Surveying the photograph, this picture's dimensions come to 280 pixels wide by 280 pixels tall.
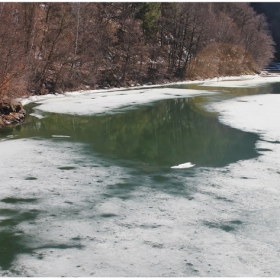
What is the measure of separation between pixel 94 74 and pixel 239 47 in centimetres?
3791

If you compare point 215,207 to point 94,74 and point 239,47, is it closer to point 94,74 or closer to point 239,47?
point 94,74

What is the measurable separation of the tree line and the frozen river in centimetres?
880

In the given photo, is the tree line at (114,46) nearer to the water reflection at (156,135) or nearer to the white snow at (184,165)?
the water reflection at (156,135)

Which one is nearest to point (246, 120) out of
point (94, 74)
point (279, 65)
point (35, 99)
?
point (35, 99)

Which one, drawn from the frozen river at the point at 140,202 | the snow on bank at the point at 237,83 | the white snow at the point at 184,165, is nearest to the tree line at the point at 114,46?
the snow on bank at the point at 237,83

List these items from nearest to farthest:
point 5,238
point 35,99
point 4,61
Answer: point 5,238
point 4,61
point 35,99

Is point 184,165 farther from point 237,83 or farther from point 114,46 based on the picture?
point 237,83

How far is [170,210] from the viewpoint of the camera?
7.60m

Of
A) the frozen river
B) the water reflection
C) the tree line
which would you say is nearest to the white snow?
the frozen river

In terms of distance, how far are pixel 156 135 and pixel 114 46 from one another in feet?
98.8

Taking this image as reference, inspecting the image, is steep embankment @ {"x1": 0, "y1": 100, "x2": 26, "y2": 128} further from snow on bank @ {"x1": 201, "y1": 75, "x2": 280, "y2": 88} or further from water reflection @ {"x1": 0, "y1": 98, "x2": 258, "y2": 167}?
snow on bank @ {"x1": 201, "y1": 75, "x2": 280, "y2": 88}

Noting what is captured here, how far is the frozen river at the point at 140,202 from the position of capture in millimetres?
5637

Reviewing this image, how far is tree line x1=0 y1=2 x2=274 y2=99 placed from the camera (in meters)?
28.2

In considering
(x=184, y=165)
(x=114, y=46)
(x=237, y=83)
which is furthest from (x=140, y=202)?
(x=237, y=83)
